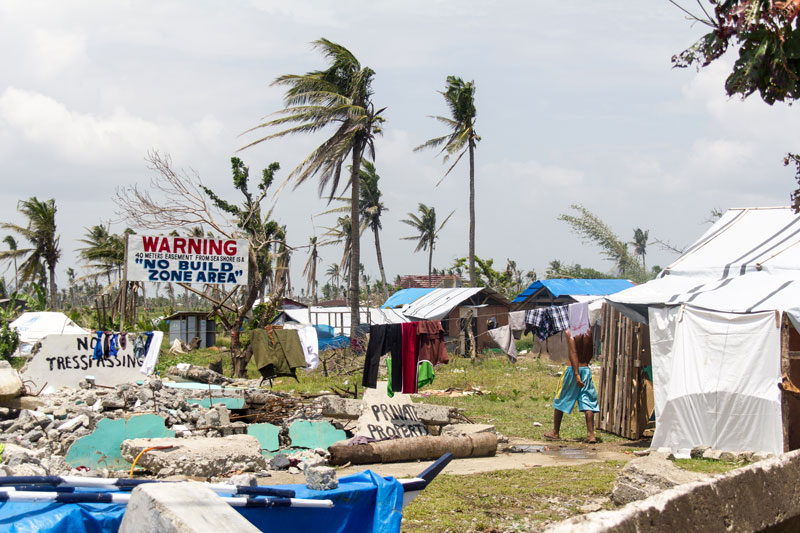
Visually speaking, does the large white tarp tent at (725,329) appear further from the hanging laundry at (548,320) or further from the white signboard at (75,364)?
the white signboard at (75,364)

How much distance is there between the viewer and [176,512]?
2.85 metres

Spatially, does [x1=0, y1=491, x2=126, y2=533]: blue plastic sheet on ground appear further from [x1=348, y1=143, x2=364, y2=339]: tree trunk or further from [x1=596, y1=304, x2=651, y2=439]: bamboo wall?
[x1=348, y1=143, x2=364, y2=339]: tree trunk

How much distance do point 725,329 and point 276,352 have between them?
862 cm

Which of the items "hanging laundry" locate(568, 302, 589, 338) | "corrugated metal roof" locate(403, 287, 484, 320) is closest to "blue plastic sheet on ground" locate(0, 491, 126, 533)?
"hanging laundry" locate(568, 302, 589, 338)

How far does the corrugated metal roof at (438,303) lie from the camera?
102ft

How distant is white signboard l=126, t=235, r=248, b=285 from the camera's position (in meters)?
13.7

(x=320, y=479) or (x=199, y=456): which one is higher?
(x=320, y=479)

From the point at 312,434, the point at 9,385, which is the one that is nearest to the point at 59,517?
the point at 312,434

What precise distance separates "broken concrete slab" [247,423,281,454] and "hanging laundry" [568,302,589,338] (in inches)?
189

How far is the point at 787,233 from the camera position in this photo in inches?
394

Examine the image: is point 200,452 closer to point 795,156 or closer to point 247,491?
point 247,491

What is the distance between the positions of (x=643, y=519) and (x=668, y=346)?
279 inches

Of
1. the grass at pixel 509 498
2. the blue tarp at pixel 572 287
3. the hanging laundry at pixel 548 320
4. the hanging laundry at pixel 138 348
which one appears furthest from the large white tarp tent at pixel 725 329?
the blue tarp at pixel 572 287

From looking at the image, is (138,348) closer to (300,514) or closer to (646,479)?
(646,479)
